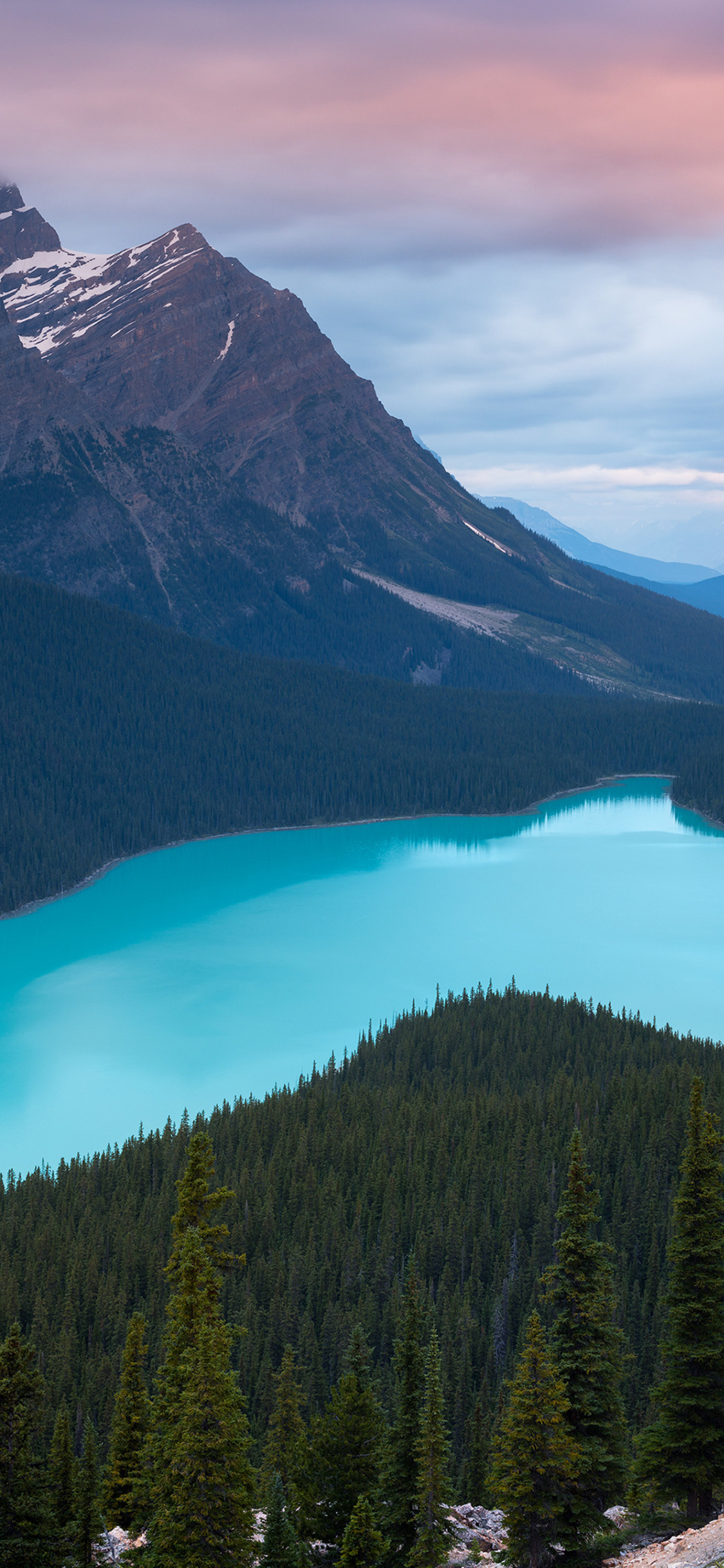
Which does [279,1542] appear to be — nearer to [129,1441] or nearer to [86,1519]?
[86,1519]

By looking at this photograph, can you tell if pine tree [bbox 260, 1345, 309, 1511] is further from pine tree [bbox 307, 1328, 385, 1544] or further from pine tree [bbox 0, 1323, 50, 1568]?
pine tree [bbox 0, 1323, 50, 1568]

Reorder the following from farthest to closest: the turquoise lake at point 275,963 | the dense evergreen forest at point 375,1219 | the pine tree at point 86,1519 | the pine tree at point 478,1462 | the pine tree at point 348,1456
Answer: the turquoise lake at point 275,963, the dense evergreen forest at point 375,1219, the pine tree at point 478,1462, the pine tree at point 348,1456, the pine tree at point 86,1519

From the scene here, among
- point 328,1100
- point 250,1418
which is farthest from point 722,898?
point 250,1418

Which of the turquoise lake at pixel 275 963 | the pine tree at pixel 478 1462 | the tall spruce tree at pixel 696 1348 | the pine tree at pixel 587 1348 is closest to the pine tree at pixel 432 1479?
the pine tree at pixel 587 1348

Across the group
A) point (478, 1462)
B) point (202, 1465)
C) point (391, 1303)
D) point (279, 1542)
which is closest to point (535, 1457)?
point (279, 1542)

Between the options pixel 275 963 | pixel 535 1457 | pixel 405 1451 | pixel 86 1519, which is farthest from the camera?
pixel 275 963

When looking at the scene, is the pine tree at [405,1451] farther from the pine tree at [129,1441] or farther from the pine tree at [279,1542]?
the pine tree at [129,1441]

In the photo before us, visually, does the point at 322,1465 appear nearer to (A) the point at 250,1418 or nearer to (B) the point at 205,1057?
(A) the point at 250,1418
